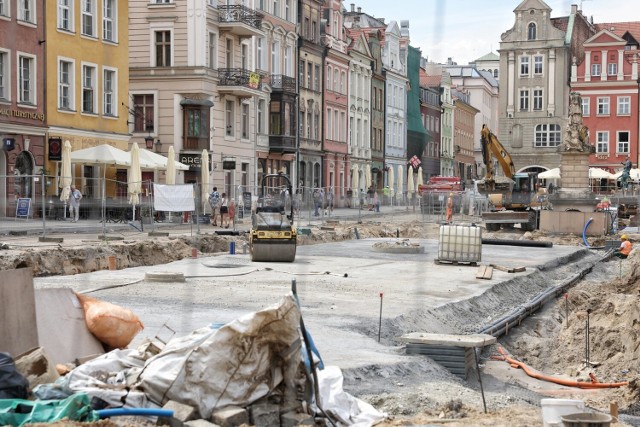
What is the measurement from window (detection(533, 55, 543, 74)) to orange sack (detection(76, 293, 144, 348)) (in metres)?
79.4

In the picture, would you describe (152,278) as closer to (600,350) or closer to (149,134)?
(600,350)

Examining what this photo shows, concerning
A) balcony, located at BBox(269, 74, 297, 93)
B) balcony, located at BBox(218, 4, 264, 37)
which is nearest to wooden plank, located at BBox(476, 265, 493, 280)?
balcony, located at BBox(218, 4, 264, 37)

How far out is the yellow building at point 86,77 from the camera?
38656mm

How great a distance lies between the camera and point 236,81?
52781 mm

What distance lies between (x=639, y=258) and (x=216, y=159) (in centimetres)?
2894

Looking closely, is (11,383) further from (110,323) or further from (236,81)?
(236,81)

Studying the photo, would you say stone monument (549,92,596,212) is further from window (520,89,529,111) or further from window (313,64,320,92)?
window (520,89,529,111)

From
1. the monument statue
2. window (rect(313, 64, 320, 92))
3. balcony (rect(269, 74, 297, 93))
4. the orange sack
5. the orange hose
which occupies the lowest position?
the orange hose

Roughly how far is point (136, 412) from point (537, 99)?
82156 millimetres

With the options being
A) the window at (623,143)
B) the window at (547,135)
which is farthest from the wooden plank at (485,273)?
the window at (547,135)

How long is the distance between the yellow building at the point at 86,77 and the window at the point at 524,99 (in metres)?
50.2

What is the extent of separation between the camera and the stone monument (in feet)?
139

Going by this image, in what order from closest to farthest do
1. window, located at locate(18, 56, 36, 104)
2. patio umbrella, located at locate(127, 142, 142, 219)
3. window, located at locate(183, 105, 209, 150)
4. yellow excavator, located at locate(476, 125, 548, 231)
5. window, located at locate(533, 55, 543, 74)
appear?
patio umbrella, located at locate(127, 142, 142, 219) < window, located at locate(18, 56, 36, 104) < yellow excavator, located at locate(476, 125, 548, 231) < window, located at locate(183, 105, 209, 150) < window, located at locate(533, 55, 543, 74)

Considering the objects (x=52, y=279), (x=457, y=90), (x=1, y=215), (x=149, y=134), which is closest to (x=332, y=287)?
(x=52, y=279)
